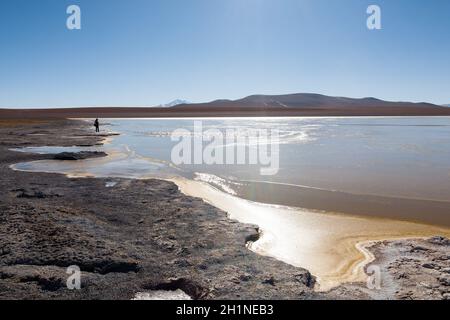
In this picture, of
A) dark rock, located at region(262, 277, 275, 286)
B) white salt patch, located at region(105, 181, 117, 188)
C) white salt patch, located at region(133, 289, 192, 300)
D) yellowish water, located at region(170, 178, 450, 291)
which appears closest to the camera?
white salt patch, located at region(133, 289, 192, 300)

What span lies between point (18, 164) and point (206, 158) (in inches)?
265

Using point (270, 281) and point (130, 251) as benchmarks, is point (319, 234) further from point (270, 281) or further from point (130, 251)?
point (130, 251)

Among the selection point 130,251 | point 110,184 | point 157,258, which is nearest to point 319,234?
point 157,258

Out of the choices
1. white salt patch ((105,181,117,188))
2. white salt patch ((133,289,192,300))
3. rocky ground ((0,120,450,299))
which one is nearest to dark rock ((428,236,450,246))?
rocky ground ((0,120,450,299))

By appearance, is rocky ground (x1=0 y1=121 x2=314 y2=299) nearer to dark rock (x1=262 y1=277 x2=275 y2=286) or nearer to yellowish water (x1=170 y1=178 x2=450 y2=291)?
dark rock (x1=262 y1=277 x2=275 y2=286)

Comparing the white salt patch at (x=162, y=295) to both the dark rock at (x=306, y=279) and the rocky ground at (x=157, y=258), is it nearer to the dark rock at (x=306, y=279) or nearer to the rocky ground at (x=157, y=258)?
the rocky ground at (x=157, y=258)

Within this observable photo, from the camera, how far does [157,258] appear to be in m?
4.83

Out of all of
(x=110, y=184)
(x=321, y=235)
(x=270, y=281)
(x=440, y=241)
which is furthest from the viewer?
(x=110, y=184)

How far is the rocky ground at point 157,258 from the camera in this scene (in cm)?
405

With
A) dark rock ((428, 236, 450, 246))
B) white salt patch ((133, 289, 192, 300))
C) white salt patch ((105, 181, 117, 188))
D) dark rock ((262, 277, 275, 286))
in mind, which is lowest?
white salt patch ((133, 289, 192, 300))

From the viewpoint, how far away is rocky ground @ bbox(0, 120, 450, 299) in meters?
4.05

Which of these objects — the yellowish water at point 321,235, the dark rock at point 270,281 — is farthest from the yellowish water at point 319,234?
the dark rock at point 270,281

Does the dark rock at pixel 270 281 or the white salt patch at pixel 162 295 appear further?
the dark rock at pixel 270 281
